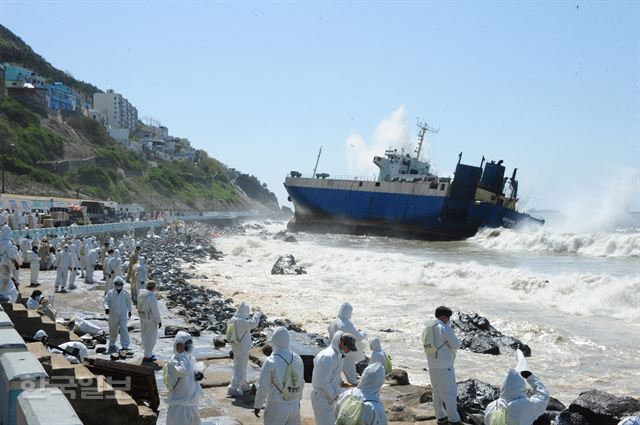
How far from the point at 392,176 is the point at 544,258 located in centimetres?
2048

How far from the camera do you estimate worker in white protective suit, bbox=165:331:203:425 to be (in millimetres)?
4727

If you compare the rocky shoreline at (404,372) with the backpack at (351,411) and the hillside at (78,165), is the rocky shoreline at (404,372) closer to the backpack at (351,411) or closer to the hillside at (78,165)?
the backpack at (351,411)

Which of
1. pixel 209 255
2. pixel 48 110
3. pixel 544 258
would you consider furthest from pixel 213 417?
pixel 48 110

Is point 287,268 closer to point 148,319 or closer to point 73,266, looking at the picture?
point 73,266

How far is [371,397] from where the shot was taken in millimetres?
3771

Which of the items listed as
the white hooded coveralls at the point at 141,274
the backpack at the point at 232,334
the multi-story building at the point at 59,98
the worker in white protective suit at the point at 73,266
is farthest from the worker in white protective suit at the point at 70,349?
the multi-story building at the point at 59,98

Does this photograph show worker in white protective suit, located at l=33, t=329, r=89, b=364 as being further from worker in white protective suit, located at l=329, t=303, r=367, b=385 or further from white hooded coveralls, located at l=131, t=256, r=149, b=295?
white hooded coveralls, located at l=131, t=256, r=149, b=295

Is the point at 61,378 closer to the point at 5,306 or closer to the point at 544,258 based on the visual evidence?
the point at 5,306

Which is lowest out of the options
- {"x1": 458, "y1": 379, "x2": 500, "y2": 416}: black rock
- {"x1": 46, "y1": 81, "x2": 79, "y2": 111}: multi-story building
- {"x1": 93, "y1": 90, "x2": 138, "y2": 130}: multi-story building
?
{"x1": 458, "y1": 379, "x2": 500, "y2": 416}: black rock

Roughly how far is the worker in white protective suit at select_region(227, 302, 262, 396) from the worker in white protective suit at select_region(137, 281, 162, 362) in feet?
A: 5.92

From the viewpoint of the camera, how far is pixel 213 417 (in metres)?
6.18

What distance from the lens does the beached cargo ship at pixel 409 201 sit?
4025 cm

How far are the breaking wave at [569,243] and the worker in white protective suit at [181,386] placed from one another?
32.0 metres

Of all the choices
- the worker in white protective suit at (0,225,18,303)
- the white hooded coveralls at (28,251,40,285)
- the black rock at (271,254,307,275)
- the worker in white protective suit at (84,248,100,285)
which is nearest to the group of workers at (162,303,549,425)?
the worker in white protective suit at (0,225,18,303)
